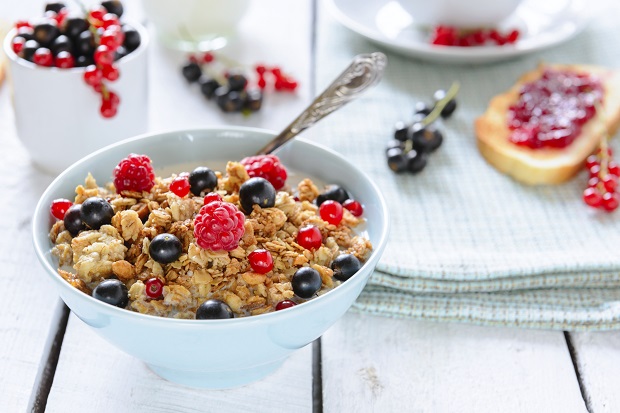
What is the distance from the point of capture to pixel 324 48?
2.19 meters

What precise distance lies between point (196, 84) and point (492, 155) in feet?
2.61

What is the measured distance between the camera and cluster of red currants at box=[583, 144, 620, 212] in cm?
163

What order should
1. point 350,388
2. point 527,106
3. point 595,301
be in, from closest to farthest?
point 350,388, point 595,301, point 527,106

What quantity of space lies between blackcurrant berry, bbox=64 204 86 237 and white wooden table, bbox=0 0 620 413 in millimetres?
222

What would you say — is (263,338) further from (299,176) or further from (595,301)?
(595,301)

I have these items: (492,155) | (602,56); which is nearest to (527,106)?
(492,155)

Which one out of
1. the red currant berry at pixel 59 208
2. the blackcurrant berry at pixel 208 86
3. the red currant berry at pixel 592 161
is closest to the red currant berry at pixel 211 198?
the red currant berry at pixel 59 208

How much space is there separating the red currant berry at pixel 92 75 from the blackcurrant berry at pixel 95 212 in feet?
1.46

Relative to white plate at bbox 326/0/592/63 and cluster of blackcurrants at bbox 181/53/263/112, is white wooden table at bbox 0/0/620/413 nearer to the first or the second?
cluster of blackcurrants at bbox 181/53/263/112

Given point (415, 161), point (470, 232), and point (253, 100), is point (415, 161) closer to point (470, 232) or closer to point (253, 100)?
point (470, 232)

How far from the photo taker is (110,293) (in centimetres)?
107

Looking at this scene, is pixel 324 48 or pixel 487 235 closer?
pixel 487 235

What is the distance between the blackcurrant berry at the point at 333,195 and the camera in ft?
4.42

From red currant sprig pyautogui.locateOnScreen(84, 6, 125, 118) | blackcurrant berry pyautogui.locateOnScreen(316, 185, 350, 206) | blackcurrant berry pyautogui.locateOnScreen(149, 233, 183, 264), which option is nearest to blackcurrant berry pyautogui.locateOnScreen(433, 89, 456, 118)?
blackcurrant berry pyautogui.locateOnScreen(316, 185, 350, 206)
